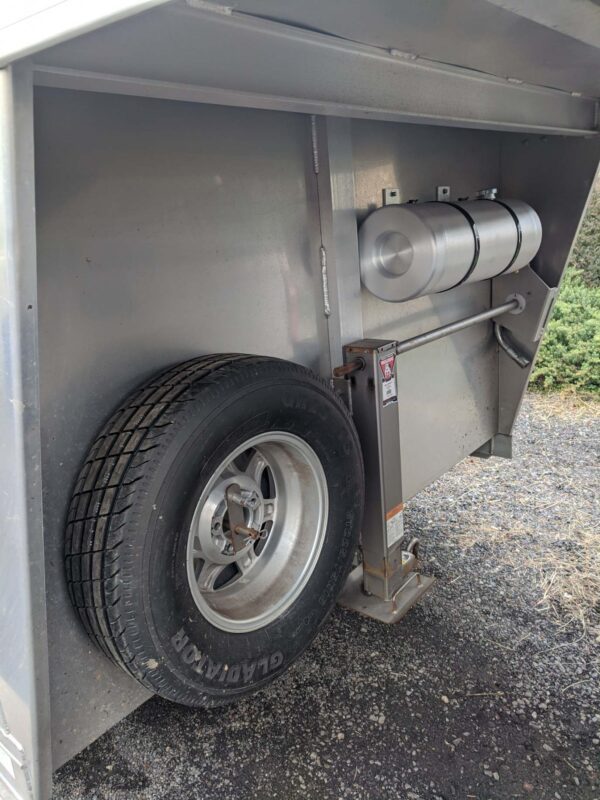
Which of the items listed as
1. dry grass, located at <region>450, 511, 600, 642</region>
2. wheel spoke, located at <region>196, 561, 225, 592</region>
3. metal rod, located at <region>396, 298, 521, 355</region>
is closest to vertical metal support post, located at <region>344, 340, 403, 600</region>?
metal rod, located at <region>396, 298, 521, 355</region>

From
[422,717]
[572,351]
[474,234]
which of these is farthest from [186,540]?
[572,351]

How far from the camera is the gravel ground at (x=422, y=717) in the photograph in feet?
6.04

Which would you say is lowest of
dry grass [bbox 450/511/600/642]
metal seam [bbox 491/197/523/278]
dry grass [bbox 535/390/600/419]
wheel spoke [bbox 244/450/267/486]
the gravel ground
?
the gravel ground

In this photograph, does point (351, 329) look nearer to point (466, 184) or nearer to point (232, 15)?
point (466, 184)

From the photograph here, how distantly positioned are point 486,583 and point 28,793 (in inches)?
79.4

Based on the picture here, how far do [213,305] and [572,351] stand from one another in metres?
5.07

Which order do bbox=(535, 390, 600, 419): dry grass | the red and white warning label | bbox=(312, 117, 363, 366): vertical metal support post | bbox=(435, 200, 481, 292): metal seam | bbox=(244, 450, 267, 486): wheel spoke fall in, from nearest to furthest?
bbox=(244, 450, 267, 486): wheel spoke
bbox=(312, 117, 363, 366): vertical metal support post
the red and white warning label
bbox=(435, 200, 481, 292): metal seam
bbox=(535, 390, 600, 419): dry grass

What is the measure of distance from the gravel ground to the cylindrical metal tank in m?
1.24

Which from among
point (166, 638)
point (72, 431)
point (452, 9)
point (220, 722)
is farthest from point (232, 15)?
point (220, 722)

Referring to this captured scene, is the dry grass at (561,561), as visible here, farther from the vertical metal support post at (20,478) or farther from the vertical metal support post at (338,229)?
the vertical metal support post at (20,478)

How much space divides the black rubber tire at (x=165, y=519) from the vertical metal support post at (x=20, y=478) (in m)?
0.26

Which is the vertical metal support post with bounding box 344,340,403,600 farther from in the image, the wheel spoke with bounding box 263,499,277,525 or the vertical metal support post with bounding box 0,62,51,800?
the vertical metal support post with bounding box 0,62,51,800

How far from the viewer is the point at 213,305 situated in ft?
5.95

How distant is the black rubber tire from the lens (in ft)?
4.74
